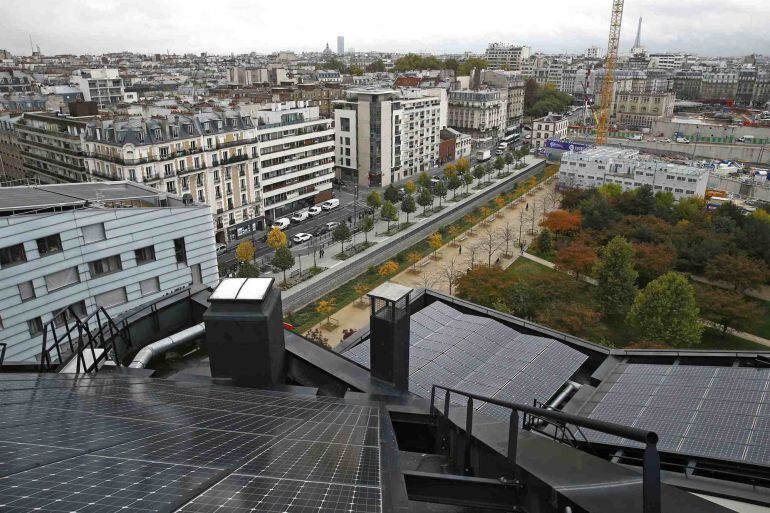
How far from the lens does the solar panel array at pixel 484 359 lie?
1302 cm

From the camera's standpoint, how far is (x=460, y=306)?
59.7 feet

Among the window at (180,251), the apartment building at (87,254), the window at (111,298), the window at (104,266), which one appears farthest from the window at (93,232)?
the window at (180,251)

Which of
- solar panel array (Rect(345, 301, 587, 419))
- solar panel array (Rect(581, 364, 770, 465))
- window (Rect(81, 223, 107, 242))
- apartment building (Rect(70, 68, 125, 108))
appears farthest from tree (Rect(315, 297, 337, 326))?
apartment building (Rect(70, 68, 125, 108))

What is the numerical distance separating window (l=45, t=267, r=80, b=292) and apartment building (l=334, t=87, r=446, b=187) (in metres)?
42.3

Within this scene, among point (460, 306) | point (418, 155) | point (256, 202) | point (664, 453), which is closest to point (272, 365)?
point (664, 453)

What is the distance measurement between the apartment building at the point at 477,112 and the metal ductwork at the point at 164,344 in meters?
72.5

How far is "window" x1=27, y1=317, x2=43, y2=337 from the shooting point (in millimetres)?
14883

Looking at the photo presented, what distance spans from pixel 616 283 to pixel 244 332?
77.7 ft

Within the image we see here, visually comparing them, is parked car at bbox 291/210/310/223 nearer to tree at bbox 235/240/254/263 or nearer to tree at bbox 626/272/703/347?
tree at bbox 235/240/254/263

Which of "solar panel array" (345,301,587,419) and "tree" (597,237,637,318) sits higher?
"solar panel array" (345,301,587,419)

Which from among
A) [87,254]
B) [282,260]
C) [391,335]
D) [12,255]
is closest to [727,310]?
[391,335]

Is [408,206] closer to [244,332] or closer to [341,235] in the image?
[341,235]

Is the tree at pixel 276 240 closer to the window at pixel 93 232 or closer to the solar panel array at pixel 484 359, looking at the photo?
the window at pixel 93 232

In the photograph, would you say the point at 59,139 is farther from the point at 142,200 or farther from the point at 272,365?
the point at 272,365
